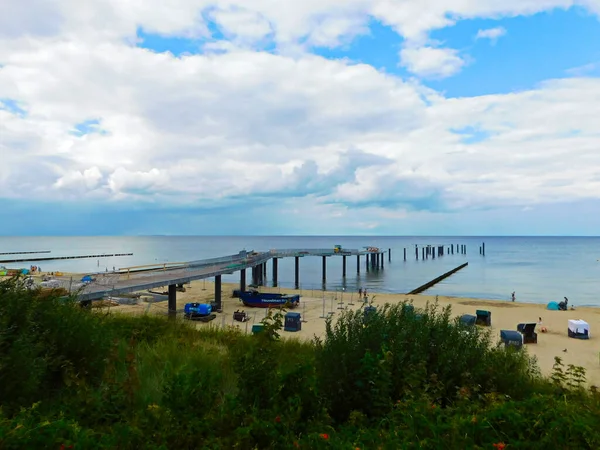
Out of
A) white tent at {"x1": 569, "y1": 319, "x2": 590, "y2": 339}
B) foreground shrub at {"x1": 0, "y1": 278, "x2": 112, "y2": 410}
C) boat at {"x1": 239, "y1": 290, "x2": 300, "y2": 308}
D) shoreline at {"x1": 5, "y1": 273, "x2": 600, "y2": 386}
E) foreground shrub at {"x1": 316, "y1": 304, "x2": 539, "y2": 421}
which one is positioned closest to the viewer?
foreground shrub at {"x1": 0, "y1": 278, "x2": 112, "y2": 410}

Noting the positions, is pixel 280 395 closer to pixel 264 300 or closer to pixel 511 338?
pixel 511 338

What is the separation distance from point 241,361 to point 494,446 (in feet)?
9.95

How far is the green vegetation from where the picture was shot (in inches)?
158

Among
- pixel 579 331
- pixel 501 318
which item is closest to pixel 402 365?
pixel 579 331

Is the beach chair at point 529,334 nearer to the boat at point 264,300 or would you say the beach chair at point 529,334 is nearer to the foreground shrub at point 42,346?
the boat at point 264,300

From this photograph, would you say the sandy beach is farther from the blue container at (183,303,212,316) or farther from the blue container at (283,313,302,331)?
the blue container at (183,303,212,316)

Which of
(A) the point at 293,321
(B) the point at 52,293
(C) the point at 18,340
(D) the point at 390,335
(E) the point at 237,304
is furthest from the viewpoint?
(E) the point at 237,304

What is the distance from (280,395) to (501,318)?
Result: 31.2 meters

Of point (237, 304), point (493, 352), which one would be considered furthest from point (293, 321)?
point (493, 352)

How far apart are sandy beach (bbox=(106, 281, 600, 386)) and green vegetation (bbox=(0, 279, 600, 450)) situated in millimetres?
8280

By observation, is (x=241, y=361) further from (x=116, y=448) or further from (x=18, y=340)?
(x=18, y=340)

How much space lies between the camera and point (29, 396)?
5.09 m

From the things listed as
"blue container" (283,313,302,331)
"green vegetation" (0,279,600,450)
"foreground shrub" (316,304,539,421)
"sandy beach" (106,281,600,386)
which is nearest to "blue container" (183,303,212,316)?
"sandy beach" (106,281,600,386)

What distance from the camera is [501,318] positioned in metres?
31.3
